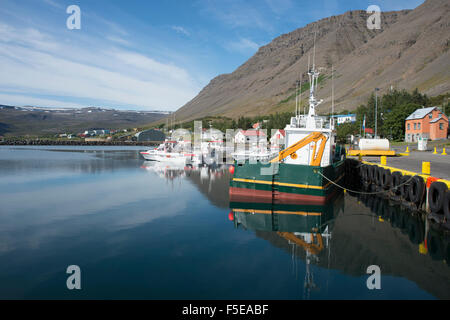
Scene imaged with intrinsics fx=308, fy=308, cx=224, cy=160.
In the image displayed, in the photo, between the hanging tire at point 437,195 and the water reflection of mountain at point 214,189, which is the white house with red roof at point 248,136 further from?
the hanging tire at point 437,195

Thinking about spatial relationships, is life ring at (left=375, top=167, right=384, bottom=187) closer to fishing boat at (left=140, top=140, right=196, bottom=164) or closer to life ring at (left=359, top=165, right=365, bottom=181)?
life ring at (left=359, top=165, right=365, bottom=181)

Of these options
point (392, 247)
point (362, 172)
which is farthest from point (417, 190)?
point (362, 172)

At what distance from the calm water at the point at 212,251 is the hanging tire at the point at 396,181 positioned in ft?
3.70

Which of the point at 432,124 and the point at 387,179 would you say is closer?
the point at 387,179

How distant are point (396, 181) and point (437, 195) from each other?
215 inches

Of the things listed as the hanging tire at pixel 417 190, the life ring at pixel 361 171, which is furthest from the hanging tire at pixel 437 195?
the life ring at pixel 361 171

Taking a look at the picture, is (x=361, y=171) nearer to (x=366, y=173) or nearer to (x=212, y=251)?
(x=366, y=173)

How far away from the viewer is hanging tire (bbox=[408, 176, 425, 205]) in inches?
662

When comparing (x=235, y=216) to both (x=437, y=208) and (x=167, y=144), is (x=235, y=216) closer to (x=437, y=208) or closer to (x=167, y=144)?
(x=437, y=208)

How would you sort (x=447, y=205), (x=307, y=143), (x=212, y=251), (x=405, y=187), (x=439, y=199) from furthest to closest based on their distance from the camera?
1. (x=307, y=143)
2. (x=405, y=187)
3. (x=439, y=199)
4. (x=447, y=205)
5. (x=212, y=251)

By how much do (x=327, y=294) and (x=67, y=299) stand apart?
7.68m

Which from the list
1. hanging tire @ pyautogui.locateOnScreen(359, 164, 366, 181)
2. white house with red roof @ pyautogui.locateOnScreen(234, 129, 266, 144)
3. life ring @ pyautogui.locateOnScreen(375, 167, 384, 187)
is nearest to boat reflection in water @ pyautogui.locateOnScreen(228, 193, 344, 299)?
life ring @ pyautogui.locateOnScreen(375, 167, 384, 187)

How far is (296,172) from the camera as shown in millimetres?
19000

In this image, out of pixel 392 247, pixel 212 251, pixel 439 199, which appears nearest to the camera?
pixel 212 251
